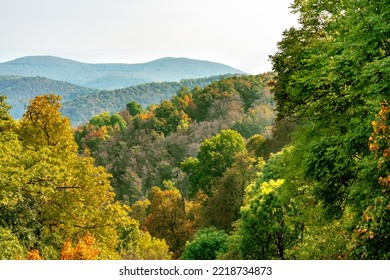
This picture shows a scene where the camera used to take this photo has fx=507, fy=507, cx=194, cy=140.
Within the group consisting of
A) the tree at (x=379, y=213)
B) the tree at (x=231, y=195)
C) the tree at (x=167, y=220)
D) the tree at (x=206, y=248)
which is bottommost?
the tree at (x=167, y=220)

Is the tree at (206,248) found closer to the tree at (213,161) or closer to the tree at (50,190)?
the tree at (50,190)

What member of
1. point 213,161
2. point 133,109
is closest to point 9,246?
point 213,161

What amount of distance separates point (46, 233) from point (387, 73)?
15.8 metres

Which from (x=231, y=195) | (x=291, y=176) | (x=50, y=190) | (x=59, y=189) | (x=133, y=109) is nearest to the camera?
(x=291, y=176)

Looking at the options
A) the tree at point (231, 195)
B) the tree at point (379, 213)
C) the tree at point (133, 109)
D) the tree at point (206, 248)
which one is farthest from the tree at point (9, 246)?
the tree at point (133, 109)

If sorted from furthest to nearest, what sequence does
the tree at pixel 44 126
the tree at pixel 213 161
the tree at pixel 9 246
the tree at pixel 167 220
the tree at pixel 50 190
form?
the tree at pixel 213 161, the tree at pixel 167 220, the tree at pixel 44 126, the tree at pixel 50 190, the tree at pixel 9 246

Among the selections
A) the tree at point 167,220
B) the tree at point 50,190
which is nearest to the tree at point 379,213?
the tree at point 50,190

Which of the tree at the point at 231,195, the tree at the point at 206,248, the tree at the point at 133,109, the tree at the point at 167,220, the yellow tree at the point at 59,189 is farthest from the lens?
the tree at the point at 133,109

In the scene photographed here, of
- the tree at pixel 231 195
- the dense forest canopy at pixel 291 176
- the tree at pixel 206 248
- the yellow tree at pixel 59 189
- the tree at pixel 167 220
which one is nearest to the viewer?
the dense forest canopy at pixel 291 176

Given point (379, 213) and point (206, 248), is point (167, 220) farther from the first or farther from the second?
point (379, 213)

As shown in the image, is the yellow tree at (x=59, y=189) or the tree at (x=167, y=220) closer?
the yellow tree at (x=59, y=189)

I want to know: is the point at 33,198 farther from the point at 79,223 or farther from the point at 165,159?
the point at 165,159

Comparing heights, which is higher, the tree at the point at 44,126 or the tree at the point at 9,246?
the tree at the point at 44,126

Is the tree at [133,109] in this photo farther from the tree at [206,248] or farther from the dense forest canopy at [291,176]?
the tree at [206,248]
